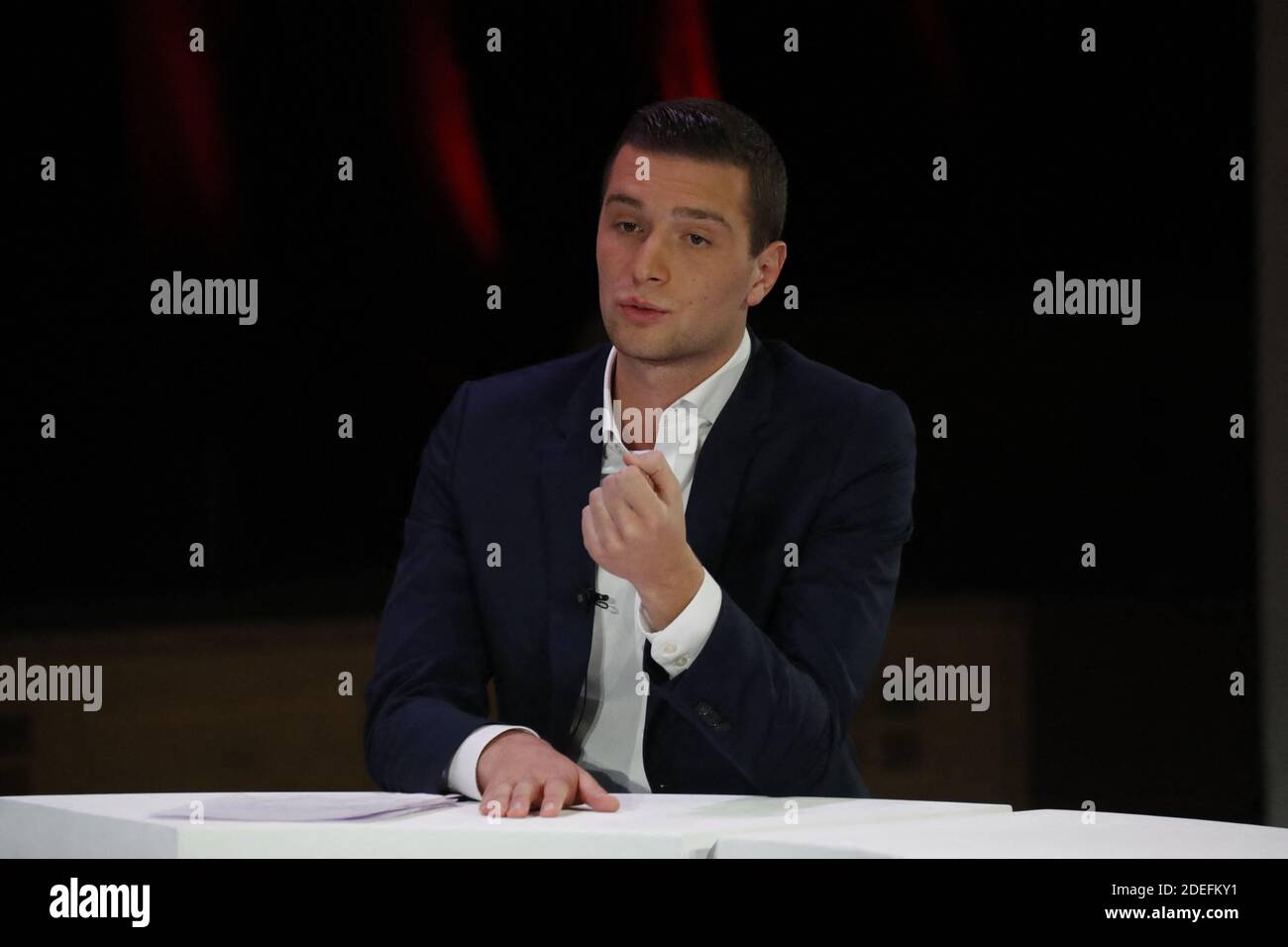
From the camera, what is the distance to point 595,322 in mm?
3521

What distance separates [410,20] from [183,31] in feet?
1.52

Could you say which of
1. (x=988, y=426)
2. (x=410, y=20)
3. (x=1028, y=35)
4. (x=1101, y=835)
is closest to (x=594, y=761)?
(x=1101, y=835)

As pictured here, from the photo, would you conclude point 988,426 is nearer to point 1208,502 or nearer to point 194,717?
point 1208,502

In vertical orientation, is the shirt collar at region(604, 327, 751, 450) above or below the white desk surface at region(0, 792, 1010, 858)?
above

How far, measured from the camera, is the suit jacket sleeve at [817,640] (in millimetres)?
2211

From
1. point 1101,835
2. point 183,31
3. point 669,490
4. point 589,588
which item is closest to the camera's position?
point 1101,835

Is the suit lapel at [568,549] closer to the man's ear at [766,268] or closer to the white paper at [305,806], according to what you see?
the man's ear at [766,268]

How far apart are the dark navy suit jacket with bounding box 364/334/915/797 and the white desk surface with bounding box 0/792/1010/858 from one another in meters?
0.43

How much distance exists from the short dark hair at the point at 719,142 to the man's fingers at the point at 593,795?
3.64 ft

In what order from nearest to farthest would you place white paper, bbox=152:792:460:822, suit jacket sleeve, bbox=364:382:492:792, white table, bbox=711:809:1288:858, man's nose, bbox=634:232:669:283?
white table, bbox=711:809:1288:858
white paper, bbox=152:792:460:822
suit jacket sleeve, bbox=364:382:492:792
man's nose, bbox=634:232:669:283

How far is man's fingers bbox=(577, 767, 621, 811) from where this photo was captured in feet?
6.54

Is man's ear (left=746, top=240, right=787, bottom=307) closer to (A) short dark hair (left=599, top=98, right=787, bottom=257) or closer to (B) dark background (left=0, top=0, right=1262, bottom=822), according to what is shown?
(A) short dark hair (left=599, top=98, right=787, bottom=257)

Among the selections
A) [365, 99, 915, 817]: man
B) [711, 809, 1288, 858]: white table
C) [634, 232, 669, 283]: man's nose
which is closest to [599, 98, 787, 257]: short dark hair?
[365, 99, 915, 817]: man

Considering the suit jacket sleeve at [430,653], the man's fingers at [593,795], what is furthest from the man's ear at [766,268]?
the man's fingers at [593,795]
